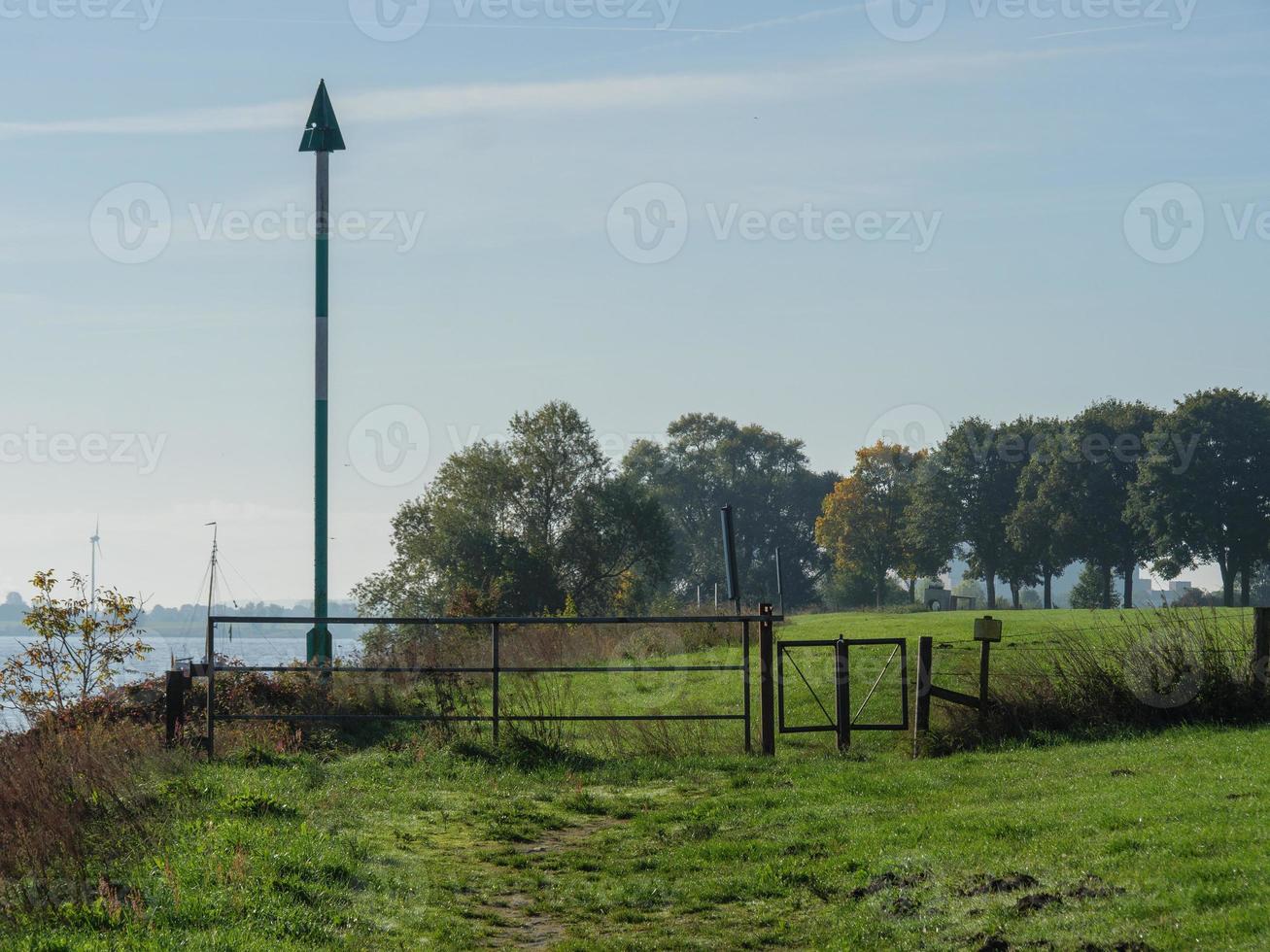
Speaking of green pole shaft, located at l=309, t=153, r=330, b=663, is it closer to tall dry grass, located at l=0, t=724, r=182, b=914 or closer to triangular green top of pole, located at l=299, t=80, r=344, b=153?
triangular green top of pole, located at l=299, t=80, r=344, b=153

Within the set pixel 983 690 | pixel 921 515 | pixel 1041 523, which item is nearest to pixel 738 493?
pixel 921 515

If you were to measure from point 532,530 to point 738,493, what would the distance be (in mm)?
51643

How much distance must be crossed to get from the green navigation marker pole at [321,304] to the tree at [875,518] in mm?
68995

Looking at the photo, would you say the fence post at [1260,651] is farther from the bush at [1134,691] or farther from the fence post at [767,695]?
the fence post at [767,695]

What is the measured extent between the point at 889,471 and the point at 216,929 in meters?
92.2

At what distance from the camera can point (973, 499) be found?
281 feet

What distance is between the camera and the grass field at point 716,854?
823 cm

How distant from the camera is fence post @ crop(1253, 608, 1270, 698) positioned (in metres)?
16.6

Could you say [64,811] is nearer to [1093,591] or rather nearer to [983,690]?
[983,690]

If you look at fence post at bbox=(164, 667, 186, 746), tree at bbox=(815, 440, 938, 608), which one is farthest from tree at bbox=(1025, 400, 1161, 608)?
fence post at bbox=(164, 667, 186, 746)

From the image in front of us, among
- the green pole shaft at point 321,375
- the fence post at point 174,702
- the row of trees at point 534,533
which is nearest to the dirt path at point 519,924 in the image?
the fence post at point 174,702

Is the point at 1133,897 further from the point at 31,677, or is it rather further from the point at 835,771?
the point at 31,677

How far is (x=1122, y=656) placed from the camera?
679 inches

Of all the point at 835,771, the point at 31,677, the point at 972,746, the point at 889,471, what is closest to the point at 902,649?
the point at 972,746
